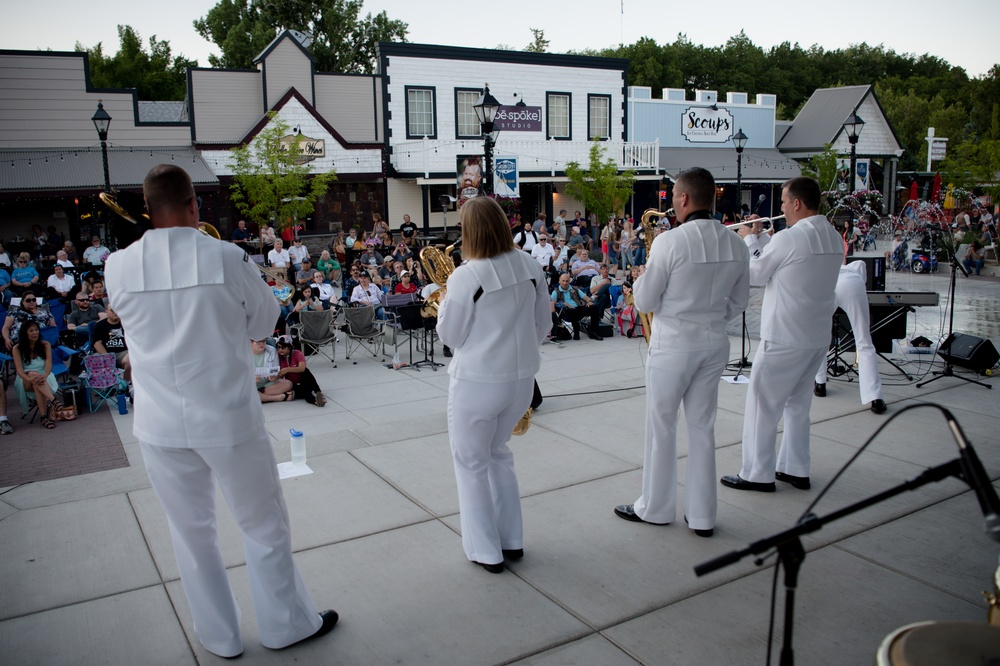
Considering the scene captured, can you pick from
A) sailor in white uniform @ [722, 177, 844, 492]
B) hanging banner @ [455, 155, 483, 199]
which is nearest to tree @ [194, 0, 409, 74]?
hanging banner @ [455, 155, 483, 199]

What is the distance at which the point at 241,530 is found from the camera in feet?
11.1

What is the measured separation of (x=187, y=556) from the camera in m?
3.37

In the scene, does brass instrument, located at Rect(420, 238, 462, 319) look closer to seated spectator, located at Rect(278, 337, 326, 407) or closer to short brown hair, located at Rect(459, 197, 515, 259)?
short brown hair, located at Rect(459, 197, 515, 259)

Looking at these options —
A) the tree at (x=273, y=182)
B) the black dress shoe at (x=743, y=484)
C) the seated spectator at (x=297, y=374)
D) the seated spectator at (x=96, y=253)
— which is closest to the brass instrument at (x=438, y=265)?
the black dress shoe at (x=743, y=484)

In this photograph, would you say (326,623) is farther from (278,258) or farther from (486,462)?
(278,258)

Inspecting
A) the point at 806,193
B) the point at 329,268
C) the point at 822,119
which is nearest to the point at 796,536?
the point at 806,193

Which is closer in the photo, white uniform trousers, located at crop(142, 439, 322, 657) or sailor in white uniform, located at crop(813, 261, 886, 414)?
white uniform trousers, located at crop(142, 439, 322, 657)

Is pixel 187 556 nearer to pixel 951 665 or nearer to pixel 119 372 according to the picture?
pixel 951 665

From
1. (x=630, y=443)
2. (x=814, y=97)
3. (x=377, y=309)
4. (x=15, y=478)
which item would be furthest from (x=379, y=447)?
(x=814, y=97)

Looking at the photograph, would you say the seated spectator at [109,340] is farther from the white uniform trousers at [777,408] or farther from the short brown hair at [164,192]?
the white uniform trousers at [777,408]

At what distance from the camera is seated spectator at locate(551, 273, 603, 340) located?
1219 centimetres

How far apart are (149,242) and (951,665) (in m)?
3.15

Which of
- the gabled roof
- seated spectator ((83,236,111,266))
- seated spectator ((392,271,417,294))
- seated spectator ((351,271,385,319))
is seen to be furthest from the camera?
the gabled roof

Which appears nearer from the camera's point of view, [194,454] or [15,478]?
[194,454]
